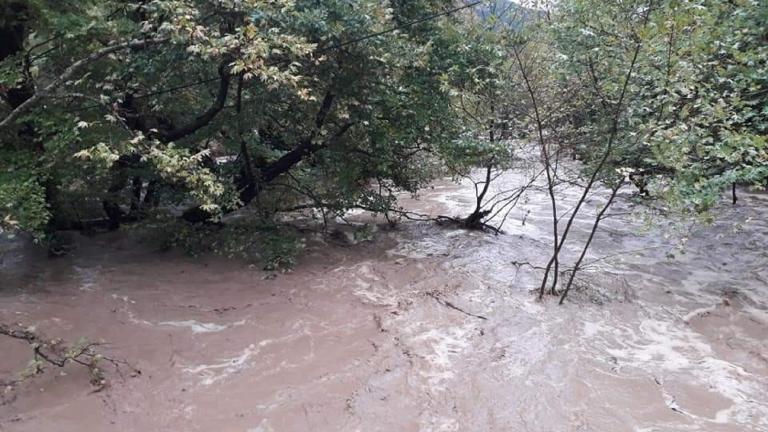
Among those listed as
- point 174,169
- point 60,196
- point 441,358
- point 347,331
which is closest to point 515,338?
point 441,358

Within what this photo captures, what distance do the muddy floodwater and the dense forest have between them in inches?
12.8

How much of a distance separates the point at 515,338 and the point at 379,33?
3719 millimetres

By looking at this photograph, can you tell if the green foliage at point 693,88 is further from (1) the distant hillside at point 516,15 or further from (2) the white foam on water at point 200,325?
(2) the white foam on water at point 200,325

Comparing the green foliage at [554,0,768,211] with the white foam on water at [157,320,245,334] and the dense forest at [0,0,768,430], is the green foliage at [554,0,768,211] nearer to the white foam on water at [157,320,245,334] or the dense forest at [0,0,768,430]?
the dense forest at [0,0,768,430]

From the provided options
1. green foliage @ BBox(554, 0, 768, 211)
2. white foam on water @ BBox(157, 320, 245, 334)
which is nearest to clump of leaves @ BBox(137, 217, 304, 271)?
white foam on water @ BBox(157, 320, 245, 334)

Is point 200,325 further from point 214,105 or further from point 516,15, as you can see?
point 516,15

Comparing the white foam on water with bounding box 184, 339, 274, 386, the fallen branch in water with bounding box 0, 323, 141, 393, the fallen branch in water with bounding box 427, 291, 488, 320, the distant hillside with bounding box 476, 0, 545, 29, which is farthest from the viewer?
the distant hillside with bounding box 476, 0, 545, 29

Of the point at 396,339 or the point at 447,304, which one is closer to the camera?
the point at 396,339

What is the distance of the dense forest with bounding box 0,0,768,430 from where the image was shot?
5.07 meters

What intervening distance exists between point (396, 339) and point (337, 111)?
3503 mm

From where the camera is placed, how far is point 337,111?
7.61 m

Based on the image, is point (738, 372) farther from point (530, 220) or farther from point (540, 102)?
point (530, 220)

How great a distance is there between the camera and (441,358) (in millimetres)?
5039

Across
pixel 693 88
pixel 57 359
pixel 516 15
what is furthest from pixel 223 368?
pixel 516 15
